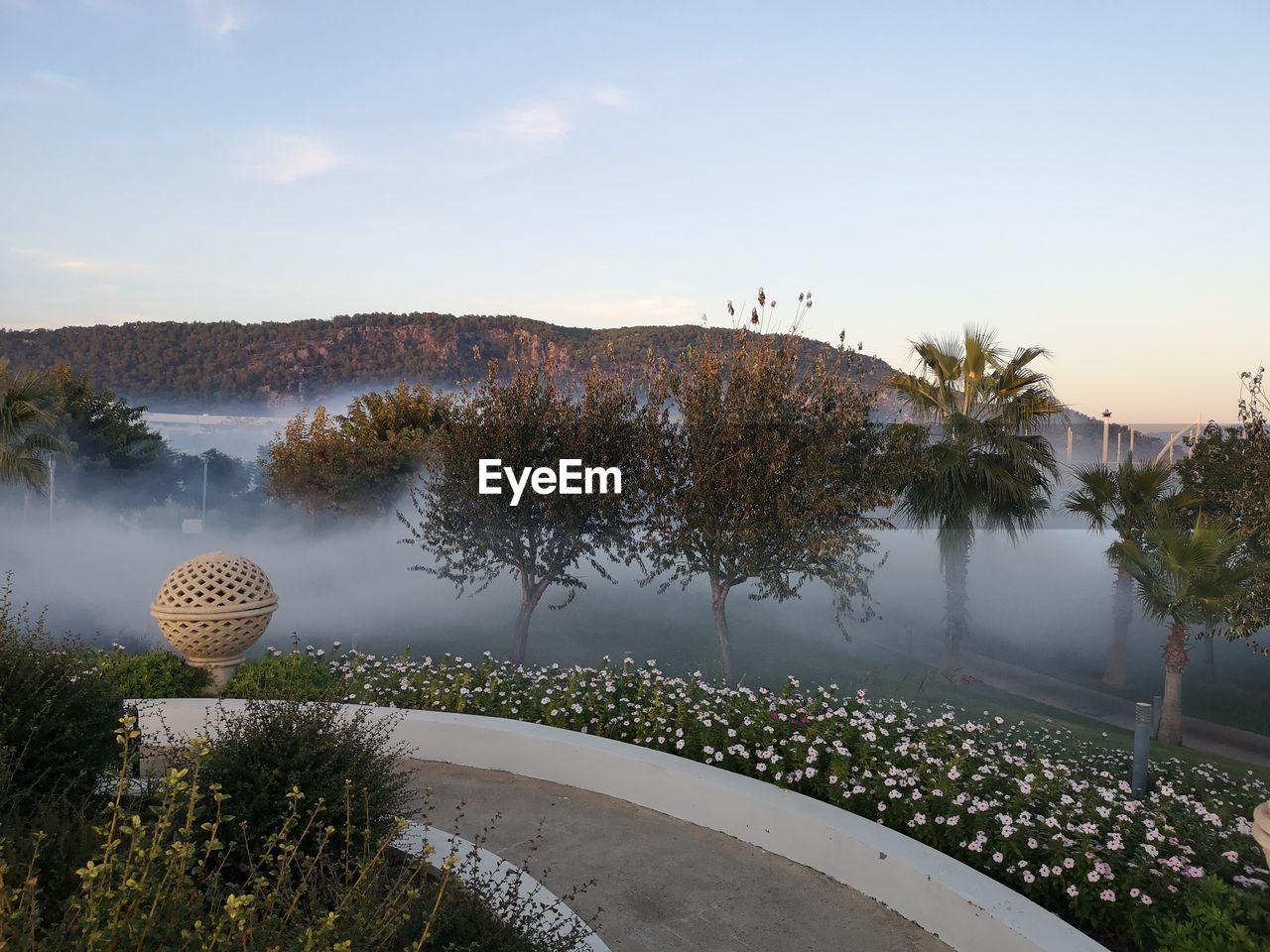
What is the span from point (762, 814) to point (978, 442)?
13.2m

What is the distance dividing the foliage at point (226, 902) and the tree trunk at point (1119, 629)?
67.7ft

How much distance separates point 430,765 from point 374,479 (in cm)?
2198

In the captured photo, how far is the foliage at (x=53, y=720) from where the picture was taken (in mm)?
4199

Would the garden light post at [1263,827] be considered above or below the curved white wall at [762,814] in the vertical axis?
above

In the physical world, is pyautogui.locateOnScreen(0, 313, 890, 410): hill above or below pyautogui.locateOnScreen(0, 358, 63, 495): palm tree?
above

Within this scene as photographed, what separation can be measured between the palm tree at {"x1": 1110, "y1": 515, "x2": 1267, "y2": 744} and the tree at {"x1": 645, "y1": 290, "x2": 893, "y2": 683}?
4.83 meters

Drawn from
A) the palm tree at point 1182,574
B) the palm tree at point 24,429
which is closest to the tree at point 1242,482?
the palm tree at point 1182,574

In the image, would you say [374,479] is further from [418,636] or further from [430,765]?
[430,765]

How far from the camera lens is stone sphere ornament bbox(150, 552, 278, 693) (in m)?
6.84

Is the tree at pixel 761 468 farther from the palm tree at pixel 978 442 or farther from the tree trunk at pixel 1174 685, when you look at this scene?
the tree trunk at pixel 1174 685

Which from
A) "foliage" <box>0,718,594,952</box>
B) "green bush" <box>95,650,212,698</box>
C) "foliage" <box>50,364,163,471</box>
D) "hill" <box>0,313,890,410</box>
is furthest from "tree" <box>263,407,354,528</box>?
"hill" <box>0,313,890,410</box>

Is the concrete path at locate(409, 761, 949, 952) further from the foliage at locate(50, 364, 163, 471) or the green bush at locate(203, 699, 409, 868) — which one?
the foliage at locate(50, 364, 163, 471)

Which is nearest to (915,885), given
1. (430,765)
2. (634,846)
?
(634,846)

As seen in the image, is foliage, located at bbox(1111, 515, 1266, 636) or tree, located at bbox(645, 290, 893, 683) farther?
foliage, located at bbox(1111, 515, 1266, 636)
